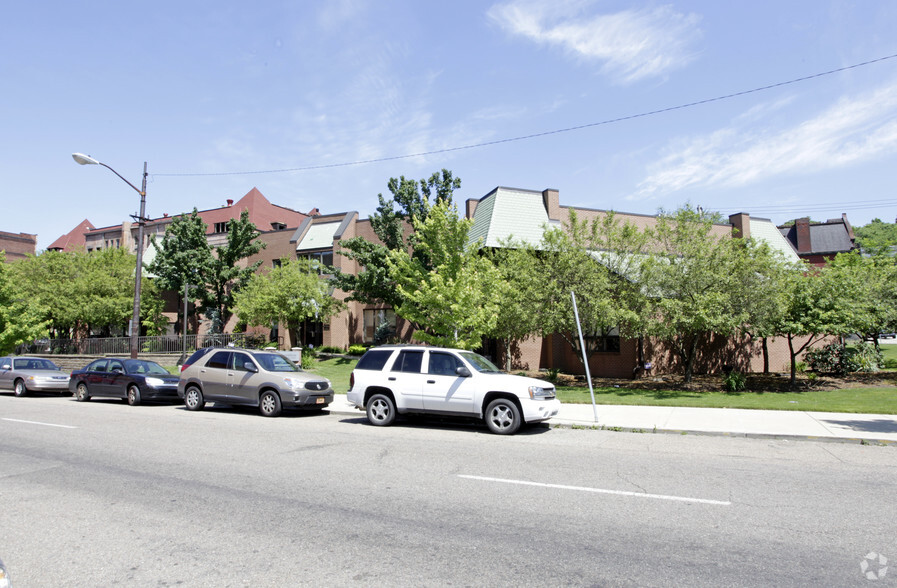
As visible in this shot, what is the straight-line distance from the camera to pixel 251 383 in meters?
13.8

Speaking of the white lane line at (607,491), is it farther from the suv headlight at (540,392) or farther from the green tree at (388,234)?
the green tree at (388,234)

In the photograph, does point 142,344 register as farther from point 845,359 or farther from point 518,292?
point 845,359

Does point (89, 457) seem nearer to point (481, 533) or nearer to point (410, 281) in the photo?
point (481, 533)

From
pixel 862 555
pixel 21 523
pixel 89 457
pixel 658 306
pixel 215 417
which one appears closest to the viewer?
pixel 862 555

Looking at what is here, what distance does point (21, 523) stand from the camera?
533 centimetres

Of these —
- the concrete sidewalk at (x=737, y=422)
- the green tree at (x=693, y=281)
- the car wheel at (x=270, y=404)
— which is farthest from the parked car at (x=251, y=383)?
the green tree at (x=693, y=281)

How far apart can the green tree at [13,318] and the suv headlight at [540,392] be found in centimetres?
2901

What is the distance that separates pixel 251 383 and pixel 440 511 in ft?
31.2

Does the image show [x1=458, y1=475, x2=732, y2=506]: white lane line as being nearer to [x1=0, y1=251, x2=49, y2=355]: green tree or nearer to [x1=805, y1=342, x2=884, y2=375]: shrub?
[x1=805, y1=342, x2=884, y2=375]: shrub

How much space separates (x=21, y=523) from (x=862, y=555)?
7807 millimetres

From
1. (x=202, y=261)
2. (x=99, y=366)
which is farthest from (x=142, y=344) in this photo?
(x=99, y=366)

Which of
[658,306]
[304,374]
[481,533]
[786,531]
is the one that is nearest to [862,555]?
[786,531]

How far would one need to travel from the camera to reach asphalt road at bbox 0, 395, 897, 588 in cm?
422

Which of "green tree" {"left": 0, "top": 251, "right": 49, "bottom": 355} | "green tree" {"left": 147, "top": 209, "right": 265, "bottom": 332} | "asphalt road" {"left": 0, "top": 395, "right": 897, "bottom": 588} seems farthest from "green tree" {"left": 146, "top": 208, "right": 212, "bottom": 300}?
"asphalt road" {"left": 0, "top": 395, "right": 897, "bottom": 588}
